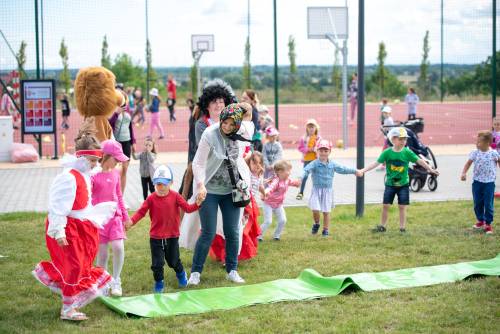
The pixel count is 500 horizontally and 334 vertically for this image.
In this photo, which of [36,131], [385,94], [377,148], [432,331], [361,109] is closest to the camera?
[432,331]

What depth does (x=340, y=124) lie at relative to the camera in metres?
31.6

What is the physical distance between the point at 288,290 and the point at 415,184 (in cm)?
722

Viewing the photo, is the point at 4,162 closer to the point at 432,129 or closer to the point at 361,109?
the point at 361,109

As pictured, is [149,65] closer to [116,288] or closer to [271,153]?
[271,153]

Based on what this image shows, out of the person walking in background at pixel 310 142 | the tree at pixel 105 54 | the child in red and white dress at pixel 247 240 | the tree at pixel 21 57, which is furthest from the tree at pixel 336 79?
the child in red and white dress at pixel 247 240

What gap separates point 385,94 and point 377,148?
73.1ft

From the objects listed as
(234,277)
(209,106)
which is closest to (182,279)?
(234,277)

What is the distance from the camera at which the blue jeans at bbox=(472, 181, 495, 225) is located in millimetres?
10172

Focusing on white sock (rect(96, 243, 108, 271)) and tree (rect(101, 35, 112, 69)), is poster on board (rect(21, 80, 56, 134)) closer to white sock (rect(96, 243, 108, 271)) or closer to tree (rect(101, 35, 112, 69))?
tree (rect(101, 35, 112, 69))

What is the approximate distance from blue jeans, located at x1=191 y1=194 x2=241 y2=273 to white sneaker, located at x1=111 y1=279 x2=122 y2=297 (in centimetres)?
78

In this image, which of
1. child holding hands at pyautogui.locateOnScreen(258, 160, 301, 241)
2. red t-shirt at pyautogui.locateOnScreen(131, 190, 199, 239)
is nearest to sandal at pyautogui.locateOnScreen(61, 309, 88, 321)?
red t-shirt at pyautogui.locateOnScreen(131, 190, 199, 239)

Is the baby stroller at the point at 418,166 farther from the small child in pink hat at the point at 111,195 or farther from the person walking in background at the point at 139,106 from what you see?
the person walking in background at the point at 139,106

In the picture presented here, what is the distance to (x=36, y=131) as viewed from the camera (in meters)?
17.6

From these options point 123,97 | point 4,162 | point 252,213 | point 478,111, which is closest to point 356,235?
point 252,213
